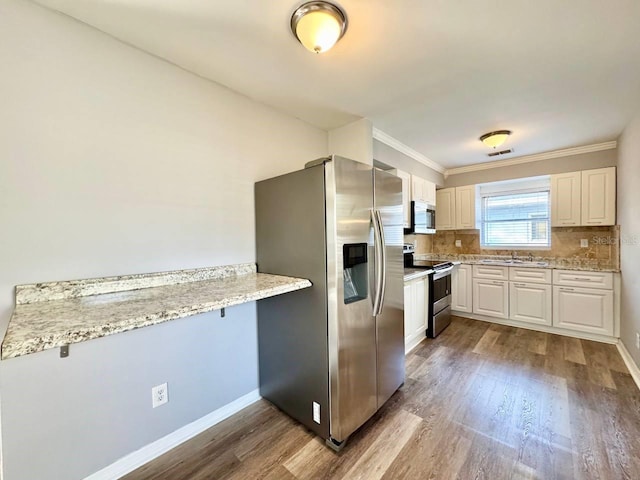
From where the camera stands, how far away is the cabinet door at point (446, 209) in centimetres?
446

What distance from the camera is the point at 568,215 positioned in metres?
3.54

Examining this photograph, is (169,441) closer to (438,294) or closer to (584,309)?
(438,294)

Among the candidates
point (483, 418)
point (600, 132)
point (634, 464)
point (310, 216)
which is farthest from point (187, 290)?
point (600, 132)

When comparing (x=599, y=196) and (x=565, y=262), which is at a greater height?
(x=599, y=196)

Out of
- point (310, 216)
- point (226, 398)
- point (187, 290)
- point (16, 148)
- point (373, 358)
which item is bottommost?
point (226, 398)

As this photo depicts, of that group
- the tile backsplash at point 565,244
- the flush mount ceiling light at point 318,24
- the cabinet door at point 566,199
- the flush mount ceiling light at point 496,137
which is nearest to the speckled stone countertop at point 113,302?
the flush mount ceiling light at point 318,24

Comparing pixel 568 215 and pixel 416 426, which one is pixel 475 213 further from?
pixel 416 426

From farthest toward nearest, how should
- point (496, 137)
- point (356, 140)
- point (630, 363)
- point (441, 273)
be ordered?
point (441, 273)
point (496, 137)
point (356, 140)
point (630, 363)

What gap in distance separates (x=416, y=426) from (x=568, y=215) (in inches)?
138

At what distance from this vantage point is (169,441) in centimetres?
169

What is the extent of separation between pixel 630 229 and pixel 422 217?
200 centimetres

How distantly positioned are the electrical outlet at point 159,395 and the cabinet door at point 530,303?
13.8ft

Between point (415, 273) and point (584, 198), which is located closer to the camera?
point (415, 273)

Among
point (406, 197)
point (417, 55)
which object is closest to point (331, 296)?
point (417, 55)
